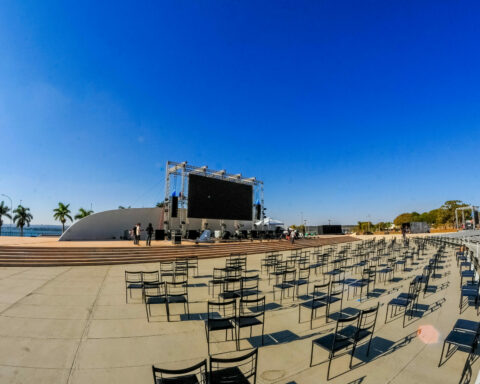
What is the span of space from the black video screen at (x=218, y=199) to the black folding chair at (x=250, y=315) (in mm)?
18566

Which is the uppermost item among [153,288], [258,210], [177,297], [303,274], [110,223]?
[258,210]

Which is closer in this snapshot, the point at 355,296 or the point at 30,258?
the point at 355,296

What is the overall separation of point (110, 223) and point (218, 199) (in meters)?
10.6

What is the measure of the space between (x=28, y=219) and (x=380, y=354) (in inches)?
2513

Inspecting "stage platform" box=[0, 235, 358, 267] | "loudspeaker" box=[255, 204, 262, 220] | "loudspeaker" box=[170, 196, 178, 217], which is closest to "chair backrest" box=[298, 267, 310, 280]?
"stage platform" box=[0, 235, 358, 267]

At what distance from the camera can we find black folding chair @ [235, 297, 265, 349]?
12.8 feet

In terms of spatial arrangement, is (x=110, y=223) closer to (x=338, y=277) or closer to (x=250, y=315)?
(x=338, y=277)

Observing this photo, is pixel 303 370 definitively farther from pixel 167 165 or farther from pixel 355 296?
pixel 167 165

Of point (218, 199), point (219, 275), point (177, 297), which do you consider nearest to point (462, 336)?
point (177, 297)

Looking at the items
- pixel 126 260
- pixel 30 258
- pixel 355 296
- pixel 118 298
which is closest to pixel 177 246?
pixel 126 260

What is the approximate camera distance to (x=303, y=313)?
5.60 metres

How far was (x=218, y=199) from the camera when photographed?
1024 inches

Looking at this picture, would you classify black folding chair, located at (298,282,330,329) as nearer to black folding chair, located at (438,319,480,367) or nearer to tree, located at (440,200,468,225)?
black folding chair, located at (438,319,480,367)

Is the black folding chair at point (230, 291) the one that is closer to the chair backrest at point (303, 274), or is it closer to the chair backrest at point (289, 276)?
the chair backrest at point (289, 276)
